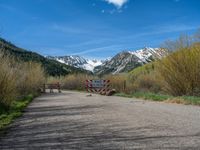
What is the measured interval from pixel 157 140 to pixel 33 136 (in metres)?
3.24

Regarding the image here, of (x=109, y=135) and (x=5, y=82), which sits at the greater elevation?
(x=5, y=82)

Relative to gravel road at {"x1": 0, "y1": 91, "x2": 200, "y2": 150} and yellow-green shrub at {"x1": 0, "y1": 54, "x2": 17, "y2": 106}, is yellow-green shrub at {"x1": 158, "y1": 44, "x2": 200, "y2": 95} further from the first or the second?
gravel road at {"x1": 0, "y1": 91, "x2": 200, "y2": 150}

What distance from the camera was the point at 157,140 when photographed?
739 centimetres

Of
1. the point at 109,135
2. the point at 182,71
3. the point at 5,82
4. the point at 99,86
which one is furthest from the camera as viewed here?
the point at 99,86

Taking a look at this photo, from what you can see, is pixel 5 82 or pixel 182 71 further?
pixel 182 71

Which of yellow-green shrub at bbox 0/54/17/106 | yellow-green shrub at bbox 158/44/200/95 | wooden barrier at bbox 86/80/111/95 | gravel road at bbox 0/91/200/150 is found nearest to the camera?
gravel road at bbox 0/91/200/150

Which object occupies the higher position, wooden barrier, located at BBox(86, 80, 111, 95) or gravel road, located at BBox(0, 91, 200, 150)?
wooden barrier, located at BBox(86, 80, 111, 95)

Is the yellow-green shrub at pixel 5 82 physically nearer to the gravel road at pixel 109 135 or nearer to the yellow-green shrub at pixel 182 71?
the gravel road at pixel 109 135

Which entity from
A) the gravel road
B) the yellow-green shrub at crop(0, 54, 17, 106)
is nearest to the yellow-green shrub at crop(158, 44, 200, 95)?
the yellow-green shrub at crop(0, 54, 17, 106)

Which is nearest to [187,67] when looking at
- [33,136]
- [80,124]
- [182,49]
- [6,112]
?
[182,49]

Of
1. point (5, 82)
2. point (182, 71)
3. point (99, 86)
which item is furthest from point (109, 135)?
point (99, 86)

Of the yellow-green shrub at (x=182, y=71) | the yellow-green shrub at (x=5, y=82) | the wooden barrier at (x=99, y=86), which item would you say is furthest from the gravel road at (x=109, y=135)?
the wooden barrier at (x=99, y=86)

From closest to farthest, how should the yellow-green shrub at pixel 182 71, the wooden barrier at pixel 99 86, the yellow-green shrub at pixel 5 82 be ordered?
the yellow-green shrub at pixel 5 82
the yellow-green shrub at pixel 182 71
the wooden barrier at pixel 99 86

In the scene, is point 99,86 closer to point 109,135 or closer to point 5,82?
point 5,82
